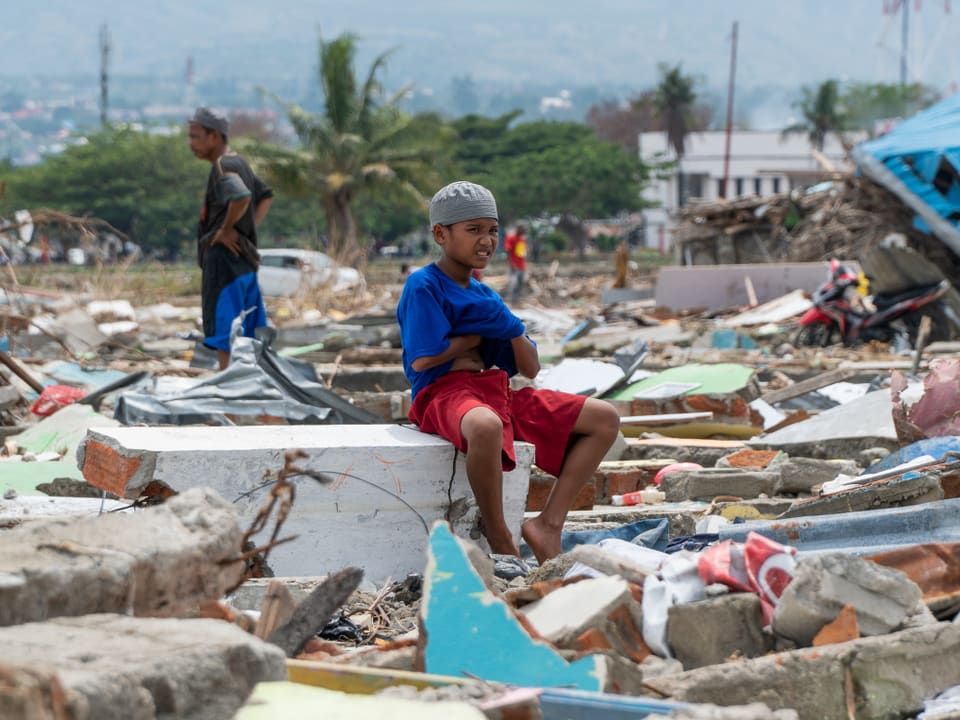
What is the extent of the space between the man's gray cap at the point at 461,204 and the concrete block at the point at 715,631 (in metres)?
1.74

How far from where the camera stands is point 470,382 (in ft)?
15.1

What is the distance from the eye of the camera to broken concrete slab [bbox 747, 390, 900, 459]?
257 inches

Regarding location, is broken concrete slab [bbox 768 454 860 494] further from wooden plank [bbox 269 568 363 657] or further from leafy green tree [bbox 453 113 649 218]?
leafy green tree [bbox 453 113 649 218]

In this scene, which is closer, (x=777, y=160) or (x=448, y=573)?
(x=448, y=573)

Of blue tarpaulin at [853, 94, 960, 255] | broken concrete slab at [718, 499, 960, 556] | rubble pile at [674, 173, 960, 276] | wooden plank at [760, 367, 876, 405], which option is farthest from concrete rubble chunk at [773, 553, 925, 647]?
rubble pile at [674, 173, 960, 276]

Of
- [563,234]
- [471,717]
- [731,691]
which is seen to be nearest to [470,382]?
[731,691]

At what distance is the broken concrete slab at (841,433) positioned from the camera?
6.52 meters

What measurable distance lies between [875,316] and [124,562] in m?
11.3

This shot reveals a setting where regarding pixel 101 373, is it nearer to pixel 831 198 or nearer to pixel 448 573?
A: pixel 448 573

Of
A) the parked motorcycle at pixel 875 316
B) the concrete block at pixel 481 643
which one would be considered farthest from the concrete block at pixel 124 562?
the parked motorcycle at pixel 875 316

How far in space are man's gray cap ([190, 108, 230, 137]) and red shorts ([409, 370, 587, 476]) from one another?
382cm

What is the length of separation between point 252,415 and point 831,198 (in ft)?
63.4

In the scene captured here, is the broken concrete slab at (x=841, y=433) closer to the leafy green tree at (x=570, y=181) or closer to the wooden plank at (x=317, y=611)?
the wooden plank at (x=317, y=611)

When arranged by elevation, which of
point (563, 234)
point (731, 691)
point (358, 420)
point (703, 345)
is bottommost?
point (563, 234)
